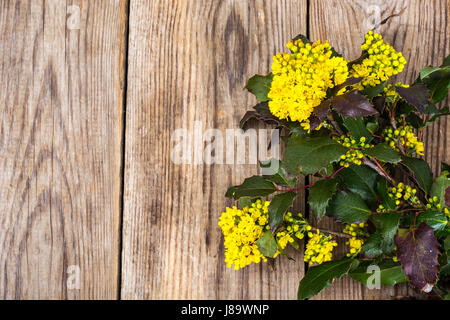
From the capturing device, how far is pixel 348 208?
76 centimetres

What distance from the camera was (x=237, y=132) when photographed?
909mm

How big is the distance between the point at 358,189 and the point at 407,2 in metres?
0.47

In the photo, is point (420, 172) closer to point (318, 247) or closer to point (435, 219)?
point (435, 219)

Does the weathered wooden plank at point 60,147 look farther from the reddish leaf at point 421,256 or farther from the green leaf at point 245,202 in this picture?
the reddish leaf at point 421,256

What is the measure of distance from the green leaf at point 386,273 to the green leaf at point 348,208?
4.7 inches

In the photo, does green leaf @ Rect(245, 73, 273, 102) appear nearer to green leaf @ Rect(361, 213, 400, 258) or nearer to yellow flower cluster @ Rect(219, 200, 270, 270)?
yellow flower cluster @ Rect(219, 200, 270, 270)

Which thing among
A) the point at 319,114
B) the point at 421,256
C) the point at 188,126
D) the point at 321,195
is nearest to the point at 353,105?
the point at 319,114

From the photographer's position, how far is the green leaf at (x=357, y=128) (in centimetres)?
71

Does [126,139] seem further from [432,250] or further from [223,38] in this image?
[432,250]

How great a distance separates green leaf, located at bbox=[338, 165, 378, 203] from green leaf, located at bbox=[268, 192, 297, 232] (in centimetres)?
13

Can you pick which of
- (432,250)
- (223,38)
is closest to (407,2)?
(223,38)

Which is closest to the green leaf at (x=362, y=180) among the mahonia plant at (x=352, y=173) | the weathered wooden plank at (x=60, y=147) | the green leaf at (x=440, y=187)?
the mahonia plant at (x=352, y=173)

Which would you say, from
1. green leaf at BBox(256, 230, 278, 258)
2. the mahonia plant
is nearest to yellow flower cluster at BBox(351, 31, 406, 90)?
the mahonia plant

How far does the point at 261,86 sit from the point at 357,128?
0.20 m
